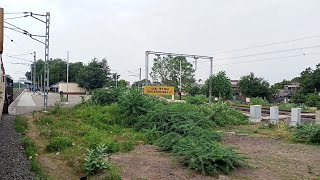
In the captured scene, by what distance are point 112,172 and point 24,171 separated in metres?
2.10

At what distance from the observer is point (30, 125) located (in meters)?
17.2

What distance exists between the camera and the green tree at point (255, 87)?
6022cm

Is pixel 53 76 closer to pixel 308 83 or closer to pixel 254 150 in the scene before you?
pixel 308 83

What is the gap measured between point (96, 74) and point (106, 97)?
50808 mm

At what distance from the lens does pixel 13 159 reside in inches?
380

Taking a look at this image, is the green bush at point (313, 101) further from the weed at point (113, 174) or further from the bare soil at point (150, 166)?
the weed at point (113, 174)

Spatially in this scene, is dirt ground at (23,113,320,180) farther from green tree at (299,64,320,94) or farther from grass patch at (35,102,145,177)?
green tree at (299,64,320,94)

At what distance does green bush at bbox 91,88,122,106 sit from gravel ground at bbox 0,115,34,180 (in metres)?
9.90

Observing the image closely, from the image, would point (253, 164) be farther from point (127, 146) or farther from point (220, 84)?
point (220, 84)

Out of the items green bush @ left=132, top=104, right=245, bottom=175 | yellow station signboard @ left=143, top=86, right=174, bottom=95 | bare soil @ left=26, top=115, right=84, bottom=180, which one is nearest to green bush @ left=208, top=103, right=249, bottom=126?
green bush @ left=132, top=104, right=245, bottom=175

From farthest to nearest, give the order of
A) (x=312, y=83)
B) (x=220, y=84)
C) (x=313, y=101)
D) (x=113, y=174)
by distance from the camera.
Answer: (x=312, y=83)
(x=220, y=84)
(x=313, y=101)
(x=113, y=174)

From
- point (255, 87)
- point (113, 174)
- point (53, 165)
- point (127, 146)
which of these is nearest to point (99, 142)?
Answer: point (127, 146)

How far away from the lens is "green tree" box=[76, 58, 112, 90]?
73.5 metres

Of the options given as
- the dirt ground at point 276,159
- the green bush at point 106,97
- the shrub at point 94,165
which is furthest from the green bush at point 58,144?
the green bush at point 106,97
